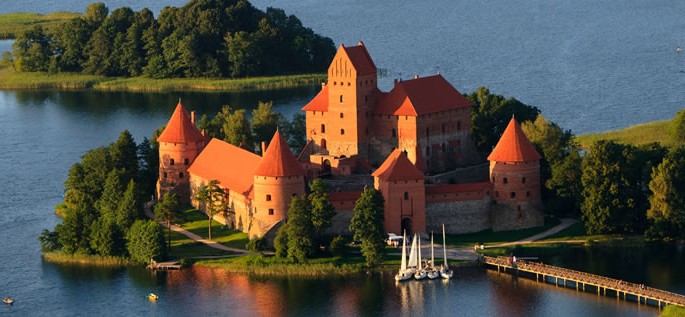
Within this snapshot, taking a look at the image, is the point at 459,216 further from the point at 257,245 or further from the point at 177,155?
the point at 177,155

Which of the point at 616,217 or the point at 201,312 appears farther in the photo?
the point at 616,217

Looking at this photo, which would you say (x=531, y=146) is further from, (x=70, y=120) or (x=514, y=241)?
(x=70, y=120)

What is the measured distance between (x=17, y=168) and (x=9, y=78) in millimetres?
45708

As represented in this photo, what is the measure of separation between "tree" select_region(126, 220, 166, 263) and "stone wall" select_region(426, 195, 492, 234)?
15420 millimetres

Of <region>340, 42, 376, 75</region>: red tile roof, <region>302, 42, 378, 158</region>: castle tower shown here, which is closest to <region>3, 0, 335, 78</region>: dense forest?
<region>302, 42, 378, 158</region>: castle tower

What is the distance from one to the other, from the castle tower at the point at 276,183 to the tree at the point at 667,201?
19979mm

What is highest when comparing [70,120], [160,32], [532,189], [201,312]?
[160,32]

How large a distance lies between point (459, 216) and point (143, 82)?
67531 millimetres

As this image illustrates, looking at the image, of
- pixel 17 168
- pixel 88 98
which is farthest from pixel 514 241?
pixel 88 98

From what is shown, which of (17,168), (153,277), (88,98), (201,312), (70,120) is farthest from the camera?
(88,98)

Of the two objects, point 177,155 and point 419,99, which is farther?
point 177,155

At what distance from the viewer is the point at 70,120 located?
15212 cm

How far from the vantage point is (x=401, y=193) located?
104000 mm

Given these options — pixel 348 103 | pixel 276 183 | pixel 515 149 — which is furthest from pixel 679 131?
pixel 276 183
